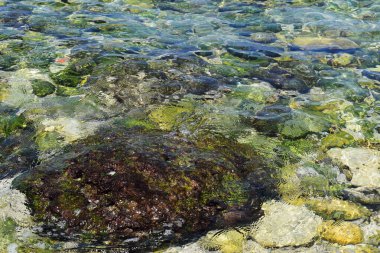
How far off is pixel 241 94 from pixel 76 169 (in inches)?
150

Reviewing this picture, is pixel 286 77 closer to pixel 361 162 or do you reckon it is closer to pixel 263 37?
pixel 263 37

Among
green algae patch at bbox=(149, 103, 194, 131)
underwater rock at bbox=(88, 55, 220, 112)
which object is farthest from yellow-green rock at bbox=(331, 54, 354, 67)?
green algae patch at bbox=(149, 103, 194, 131)

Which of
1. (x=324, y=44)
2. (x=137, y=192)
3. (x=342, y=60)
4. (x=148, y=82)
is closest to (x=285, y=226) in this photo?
(x=137, y=192)

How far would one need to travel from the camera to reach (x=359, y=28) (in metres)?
11.3

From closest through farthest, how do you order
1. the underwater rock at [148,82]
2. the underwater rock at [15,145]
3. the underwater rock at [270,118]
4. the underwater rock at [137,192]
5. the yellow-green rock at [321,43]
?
1. the underwater rock at [137,192]
2. the underwater rock at [15,145]
3. the underwater rock at [270,118]
4. the underwater rock at [148,82]
5. the yellow-green rock at [321,43]

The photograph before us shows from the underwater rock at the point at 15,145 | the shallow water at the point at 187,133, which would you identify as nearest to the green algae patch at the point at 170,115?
the shallow water at the point at 187,133

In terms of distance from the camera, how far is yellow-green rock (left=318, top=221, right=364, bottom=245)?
4.38m

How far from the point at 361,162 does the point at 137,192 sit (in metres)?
3.30

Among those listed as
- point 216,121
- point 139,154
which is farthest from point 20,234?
point 216,121

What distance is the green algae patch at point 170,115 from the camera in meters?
6.41

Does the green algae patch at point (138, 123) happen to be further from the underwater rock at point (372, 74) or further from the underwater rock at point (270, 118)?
the underwater rock at point (372, 74)

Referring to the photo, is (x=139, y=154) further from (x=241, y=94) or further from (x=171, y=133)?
(x=241, y=94)

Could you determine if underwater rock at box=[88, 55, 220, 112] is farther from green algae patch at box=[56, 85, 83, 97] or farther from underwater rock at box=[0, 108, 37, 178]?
underwater rock at box=[0, 108, 37, 178]

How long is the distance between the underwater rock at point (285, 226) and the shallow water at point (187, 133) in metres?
0.02
